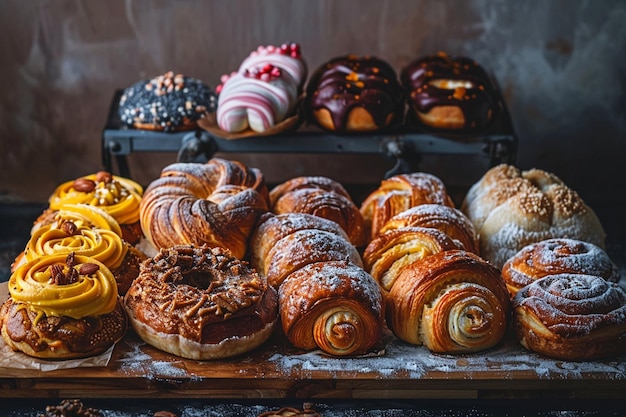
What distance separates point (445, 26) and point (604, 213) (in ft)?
5.62

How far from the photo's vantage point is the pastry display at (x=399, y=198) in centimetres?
391

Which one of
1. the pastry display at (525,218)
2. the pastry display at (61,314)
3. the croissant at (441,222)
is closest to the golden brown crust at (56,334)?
the pastry display at (61,314)

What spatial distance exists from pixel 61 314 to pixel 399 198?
5.54 feet

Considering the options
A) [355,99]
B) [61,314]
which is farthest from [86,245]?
[355,99]

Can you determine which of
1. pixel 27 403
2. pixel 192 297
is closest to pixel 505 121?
pixel 192 297

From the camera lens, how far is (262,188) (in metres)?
4.02

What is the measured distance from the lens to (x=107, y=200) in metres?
3.88

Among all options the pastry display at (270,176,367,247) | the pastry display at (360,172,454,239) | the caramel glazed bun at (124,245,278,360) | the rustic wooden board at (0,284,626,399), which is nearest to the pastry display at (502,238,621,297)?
the rustic wooden board at (0,284,626,399)

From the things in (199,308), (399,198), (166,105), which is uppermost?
(199,308)

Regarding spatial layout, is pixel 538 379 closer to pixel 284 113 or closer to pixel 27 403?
pixel 27 403

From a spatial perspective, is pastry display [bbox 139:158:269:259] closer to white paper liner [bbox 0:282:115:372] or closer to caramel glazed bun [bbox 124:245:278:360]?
caramel glazed bun [bbox 124:245:278:360]

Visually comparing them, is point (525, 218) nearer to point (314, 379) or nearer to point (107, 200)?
point (314, 379)

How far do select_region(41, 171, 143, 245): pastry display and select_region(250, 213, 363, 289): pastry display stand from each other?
2.18ft

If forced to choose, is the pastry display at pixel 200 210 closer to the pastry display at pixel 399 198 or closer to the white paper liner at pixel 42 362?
the pastry display at pixel 399 198
